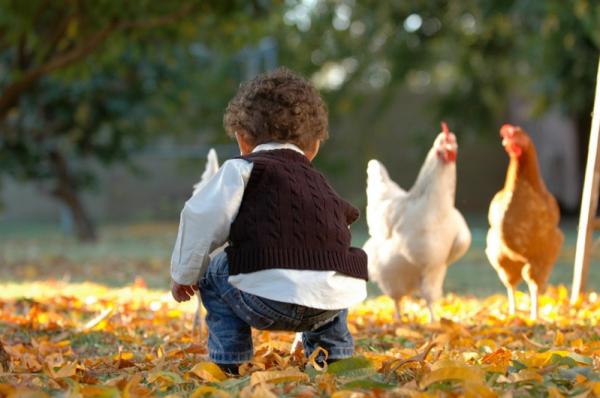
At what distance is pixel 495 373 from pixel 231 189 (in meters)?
1.08

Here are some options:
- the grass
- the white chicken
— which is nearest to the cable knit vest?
the white chicken

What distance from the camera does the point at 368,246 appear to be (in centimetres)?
555

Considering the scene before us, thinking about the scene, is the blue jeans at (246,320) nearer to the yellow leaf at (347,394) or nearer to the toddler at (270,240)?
the toddler at (270,240)

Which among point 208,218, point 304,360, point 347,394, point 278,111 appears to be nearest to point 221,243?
point 208,218

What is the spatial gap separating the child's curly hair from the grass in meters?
4.66

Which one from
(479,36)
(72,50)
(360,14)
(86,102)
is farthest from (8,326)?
(479,36)

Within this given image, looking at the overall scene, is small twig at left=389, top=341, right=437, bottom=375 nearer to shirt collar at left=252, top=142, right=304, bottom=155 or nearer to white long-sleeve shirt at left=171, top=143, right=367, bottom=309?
white long-sleeve shirt at left=171, top=143, right=367, bottom=309

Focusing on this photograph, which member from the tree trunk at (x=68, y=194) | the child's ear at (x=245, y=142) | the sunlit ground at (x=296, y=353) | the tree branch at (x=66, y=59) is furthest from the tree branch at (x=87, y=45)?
the child's ear at (x=245, y=142)

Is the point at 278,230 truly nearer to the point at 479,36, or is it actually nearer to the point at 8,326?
the point at 8,326

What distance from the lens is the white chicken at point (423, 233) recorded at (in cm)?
516

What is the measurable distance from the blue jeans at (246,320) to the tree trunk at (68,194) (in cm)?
1241

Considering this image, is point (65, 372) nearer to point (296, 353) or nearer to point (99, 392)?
point (99, 392)

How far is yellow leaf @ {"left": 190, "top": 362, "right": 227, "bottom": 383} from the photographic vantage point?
10.2 feet

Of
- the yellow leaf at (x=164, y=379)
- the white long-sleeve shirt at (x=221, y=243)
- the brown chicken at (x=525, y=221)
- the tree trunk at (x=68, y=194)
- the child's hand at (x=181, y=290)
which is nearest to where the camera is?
the yellow leaf at (x=164, y=379)
